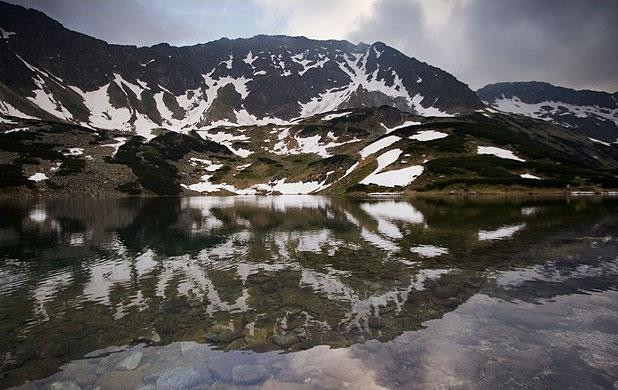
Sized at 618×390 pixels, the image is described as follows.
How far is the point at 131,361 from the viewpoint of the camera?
14148 millimetres

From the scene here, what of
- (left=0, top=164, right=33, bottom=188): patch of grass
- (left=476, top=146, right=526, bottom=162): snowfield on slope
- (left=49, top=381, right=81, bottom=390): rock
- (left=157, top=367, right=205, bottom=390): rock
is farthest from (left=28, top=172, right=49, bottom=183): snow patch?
(left=476, top=146, right=526, bottom=162): snowfield on slope

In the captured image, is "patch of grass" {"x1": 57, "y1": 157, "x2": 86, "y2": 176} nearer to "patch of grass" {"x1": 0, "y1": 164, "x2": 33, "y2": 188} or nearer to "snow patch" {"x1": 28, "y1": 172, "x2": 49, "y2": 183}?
"snow patch" {"x1": 28, "y1": 172, "x2": 49, "y2": 183}

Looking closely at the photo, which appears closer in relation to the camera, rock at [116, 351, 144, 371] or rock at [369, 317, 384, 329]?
rock at [116, 351, 144, 371]

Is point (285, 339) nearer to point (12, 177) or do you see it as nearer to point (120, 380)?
point (120, 380)

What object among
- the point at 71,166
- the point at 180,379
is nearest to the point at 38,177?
the point at 71,166

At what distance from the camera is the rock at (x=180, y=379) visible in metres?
12.3

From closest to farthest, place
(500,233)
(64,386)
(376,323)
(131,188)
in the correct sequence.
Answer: (64,386) → (376,323) → (500,233) → (131,188)

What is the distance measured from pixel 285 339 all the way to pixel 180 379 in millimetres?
4506

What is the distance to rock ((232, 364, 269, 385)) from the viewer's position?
495 inches

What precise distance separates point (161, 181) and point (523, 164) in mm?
165744

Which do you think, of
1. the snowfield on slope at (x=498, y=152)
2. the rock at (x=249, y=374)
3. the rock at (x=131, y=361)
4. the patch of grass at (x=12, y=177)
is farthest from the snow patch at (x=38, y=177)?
the snowfield on slope at (x=498, y=152)

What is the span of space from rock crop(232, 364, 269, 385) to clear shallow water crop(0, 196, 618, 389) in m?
0.06

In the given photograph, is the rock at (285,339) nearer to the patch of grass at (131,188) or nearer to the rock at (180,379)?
the rock at (180,379)

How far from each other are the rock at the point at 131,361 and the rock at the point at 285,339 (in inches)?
195
